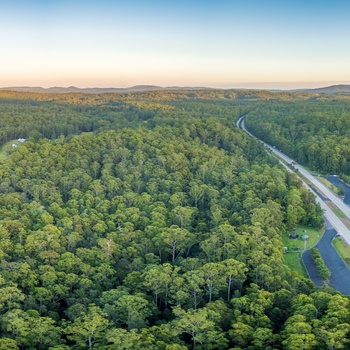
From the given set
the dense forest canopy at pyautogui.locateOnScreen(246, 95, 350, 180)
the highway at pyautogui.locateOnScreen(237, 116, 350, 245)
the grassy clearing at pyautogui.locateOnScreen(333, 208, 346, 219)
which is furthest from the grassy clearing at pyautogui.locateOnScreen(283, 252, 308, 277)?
the dense forest canopy at pyautogui.locateOnScreen(246, 95, 350, 180)

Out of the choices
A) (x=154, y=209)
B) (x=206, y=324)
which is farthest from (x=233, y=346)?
(x=154, y=209)

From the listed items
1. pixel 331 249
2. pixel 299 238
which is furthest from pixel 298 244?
pixel 331 249

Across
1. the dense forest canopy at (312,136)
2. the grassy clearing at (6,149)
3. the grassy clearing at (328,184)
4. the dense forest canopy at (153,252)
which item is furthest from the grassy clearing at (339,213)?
the grassy clearing at (6,149)

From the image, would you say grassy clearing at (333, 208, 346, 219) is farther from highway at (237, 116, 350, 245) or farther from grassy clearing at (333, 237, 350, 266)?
grassy clearing at (333, 237, 350, 266)

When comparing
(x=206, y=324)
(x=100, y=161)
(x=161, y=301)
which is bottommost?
(x=161, y=301)

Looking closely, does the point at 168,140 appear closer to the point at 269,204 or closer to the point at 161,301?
the point at 269,204
